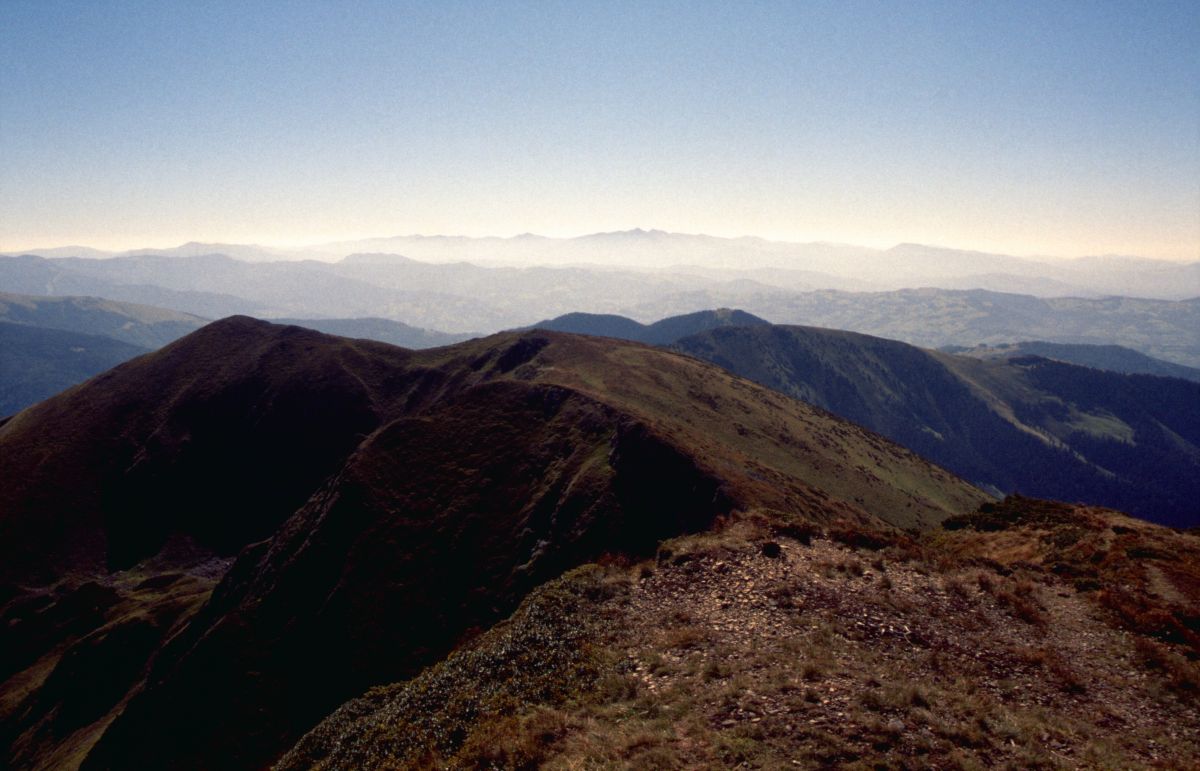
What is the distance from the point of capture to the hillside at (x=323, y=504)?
157 feet

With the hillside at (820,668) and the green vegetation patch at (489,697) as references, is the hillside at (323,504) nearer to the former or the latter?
the hillside at (820,668)

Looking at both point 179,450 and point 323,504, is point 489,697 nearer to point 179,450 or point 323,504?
point 323,504

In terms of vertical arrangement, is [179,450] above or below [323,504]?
below

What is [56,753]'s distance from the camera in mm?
57125

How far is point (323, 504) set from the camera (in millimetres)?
65750

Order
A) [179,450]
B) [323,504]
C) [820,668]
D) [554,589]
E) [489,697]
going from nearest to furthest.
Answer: [820,668], [489,697], [554,589], [323,504], [179,450]

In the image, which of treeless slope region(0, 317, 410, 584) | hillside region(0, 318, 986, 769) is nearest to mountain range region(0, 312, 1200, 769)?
hillside region(0, 318, 986, 769)

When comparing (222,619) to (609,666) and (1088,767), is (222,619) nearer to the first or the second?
(609,666)

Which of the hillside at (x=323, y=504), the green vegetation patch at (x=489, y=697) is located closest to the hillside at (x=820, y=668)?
the green vegetation patch at (x=489, y=697)

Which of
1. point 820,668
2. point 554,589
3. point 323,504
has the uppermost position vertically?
point 820,668

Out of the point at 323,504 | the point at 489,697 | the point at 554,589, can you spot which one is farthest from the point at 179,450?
the point at 489,697

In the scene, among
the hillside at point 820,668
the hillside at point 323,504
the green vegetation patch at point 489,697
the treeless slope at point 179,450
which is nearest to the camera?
the hillside at point 820,668

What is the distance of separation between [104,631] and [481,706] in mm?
77476

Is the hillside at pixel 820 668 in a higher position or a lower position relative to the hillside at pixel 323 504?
higher
